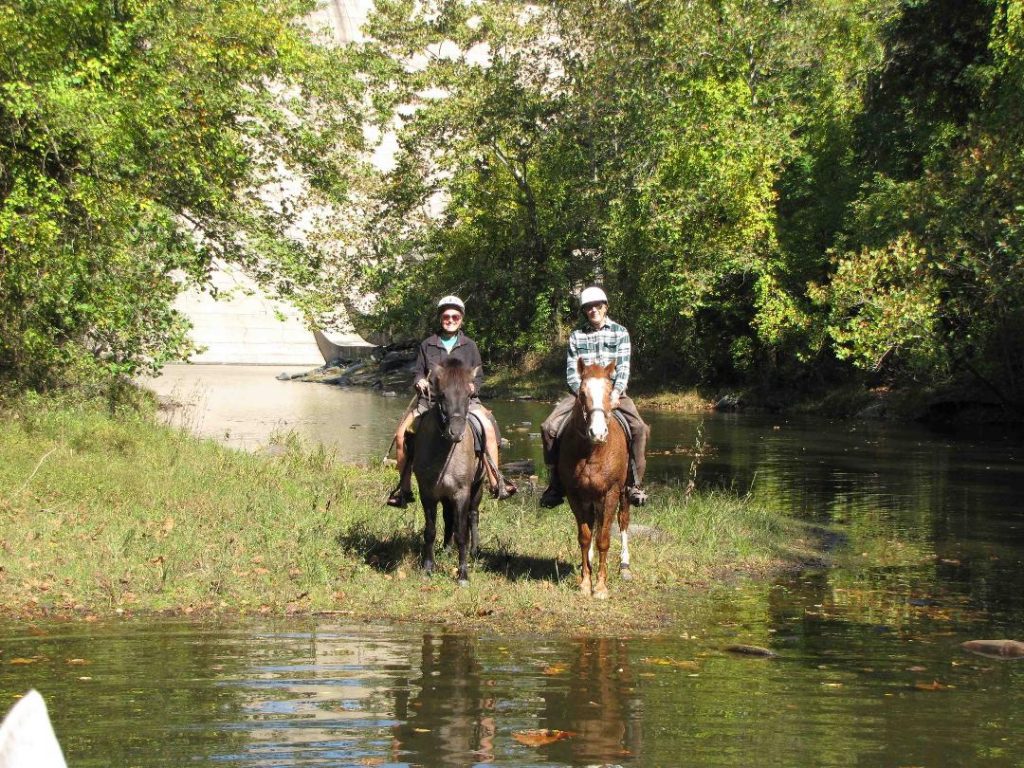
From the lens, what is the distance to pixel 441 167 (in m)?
54.7

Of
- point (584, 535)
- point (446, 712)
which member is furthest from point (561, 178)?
point (446, 712)

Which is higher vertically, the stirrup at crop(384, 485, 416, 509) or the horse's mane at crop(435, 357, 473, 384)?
the horse's mane at crop(435, 357, 473, 384)

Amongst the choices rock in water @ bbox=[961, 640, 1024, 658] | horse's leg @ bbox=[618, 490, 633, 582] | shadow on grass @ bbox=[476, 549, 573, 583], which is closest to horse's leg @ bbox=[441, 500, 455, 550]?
shadow on grass @ bbox=[476, 549, 573, 583]

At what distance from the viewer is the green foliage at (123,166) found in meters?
16.9

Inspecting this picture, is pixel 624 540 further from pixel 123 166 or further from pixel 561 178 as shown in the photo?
pixel 561 178

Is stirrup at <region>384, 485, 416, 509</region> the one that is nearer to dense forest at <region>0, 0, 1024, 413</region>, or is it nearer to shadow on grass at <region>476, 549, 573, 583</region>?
shadow on grass at <region>476, 549, 573, 583</region>

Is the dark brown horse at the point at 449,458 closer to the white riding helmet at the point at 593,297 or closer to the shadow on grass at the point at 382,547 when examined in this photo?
the shadow on grass at the point at 382,547

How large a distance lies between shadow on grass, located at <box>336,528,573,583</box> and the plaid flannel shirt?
2.21m

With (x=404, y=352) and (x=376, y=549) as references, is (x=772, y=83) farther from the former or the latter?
(x=376, y=549)

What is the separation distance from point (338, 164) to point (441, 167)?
2658cm

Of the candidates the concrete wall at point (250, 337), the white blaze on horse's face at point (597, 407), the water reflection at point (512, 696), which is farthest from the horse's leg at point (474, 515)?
the concrete wall at point (250, 337)

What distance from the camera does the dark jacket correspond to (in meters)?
12.5

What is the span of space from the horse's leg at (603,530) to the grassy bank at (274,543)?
341 mm

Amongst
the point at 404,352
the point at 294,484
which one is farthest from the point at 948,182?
the point at 404,352
